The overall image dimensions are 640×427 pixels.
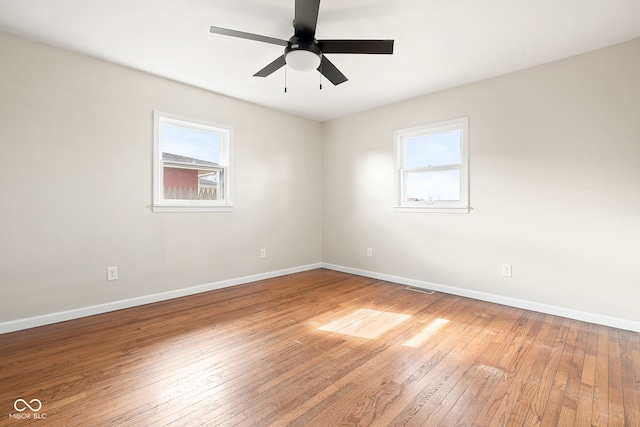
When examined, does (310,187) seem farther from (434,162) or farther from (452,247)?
(452,247)

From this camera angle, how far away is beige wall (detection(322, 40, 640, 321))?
8.79 feet

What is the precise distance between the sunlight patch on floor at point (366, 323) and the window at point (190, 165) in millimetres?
2207

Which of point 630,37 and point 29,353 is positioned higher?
point 630,37

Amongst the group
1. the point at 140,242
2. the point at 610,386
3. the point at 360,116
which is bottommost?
the point at 610,386

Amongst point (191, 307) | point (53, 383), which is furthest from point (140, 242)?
point (53, 383)

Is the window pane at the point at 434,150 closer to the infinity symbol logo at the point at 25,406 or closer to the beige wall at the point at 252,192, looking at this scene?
the beige wall at the point at 252,192

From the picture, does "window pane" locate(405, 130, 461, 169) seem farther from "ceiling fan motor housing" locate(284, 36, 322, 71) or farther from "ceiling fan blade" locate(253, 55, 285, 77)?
"ceiling fan blade" locate(253, 55, 285, 77)

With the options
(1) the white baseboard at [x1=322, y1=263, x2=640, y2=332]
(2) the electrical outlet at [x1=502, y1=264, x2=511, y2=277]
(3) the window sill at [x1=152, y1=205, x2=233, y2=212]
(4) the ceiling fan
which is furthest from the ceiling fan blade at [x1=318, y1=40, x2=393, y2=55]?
(1) the white baseboard at [x1=322, y1=263, x2=640, y2=332]

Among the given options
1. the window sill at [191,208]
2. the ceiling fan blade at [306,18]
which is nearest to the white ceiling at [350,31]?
the ceiling fan blade at [306,18]

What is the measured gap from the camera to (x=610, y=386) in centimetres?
180

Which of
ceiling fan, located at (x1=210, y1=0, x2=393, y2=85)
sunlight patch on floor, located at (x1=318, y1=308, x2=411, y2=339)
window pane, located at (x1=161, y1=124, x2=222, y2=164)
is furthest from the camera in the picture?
window pane, located at (x1=161, y1=124, x2=222, y2=164)

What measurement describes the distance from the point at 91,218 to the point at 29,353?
1.25m

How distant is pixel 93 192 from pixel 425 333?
11.3 feet

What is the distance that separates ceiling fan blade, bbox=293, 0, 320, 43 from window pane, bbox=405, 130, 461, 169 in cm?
237
